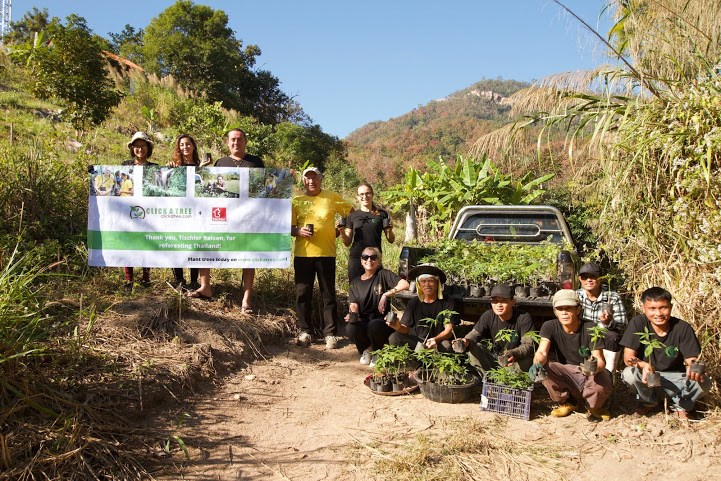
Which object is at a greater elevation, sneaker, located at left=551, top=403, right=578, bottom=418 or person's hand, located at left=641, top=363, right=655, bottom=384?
person's hand, located at left=641, top=363, right=655, bottom=384

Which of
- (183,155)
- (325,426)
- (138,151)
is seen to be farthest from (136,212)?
(325,426)

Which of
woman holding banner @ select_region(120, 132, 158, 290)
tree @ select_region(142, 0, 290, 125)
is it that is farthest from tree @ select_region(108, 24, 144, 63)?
woman holding banner @ select_region(120, 132, 158, 290)

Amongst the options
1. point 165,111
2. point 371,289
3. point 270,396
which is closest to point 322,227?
point 371,289

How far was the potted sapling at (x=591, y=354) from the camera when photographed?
3.73 metres

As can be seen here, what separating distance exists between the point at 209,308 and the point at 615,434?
414 centimetres

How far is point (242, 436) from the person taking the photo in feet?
12.0

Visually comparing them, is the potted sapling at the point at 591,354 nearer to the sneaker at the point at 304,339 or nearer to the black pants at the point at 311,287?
the black pants at the point at 311,287

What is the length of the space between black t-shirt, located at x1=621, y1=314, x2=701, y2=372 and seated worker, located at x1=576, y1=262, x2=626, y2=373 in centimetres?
17

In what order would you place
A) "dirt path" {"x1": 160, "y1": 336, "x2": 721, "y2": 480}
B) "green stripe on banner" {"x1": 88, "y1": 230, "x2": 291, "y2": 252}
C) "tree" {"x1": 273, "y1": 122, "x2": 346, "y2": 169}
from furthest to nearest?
"tree" {"x1": 273, "y1": 122, "x2": 346, "y2": 169}, "green stripe on banner" {"x1": 88, "y1": 230, "x2": 291, "y2": 252}, "dirt path" {"x1": 160, "y1": 336, "x2": 721, "y2": 480}

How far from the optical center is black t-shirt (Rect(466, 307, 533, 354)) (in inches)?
175

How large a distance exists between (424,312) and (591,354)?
1542 millimetres

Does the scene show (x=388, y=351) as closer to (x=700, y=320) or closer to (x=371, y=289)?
(x=371, y=289)

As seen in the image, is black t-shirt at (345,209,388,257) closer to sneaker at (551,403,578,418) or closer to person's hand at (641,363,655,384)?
sneaker at (551,403,578,418)

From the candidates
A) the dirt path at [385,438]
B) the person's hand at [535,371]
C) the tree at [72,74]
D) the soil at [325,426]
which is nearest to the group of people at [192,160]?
the soil at [325,426]
